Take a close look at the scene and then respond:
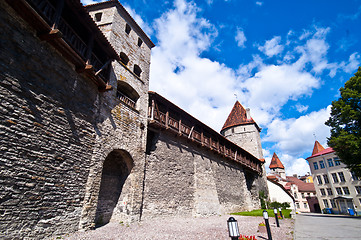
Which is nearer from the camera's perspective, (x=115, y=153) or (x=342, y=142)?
(x=115, y=153)

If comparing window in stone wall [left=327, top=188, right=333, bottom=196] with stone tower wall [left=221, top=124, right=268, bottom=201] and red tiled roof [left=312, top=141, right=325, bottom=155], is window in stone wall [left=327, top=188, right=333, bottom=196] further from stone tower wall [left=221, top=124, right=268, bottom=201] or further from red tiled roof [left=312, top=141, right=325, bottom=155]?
stone tower wall [left=221, top=124, right=268, bottom=201]

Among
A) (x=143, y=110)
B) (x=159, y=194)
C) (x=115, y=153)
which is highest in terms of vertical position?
(x=143, y=110)

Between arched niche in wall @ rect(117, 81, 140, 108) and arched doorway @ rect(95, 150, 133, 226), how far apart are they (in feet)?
9.63

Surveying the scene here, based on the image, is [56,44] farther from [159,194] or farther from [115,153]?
[159,194]

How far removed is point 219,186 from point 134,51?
41.9ft

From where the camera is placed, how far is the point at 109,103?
8.79m

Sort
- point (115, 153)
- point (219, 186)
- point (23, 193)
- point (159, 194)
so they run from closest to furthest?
point (23, 193)
point (115, 153)
point (159, 194)
point (219, 186)

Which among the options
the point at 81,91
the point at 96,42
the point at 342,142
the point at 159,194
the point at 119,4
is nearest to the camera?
the point at 81,91

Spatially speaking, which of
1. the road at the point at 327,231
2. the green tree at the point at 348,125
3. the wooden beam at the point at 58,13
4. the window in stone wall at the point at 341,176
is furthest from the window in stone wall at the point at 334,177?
the wooden beam at the point at 58,13

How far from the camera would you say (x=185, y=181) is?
501 inches

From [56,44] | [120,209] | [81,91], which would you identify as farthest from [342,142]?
[56,44]

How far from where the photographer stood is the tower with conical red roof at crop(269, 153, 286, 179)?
174 feet

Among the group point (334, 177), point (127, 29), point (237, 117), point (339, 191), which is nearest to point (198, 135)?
point (127, 29)

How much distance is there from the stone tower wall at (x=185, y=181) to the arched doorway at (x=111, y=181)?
134 centimetres
